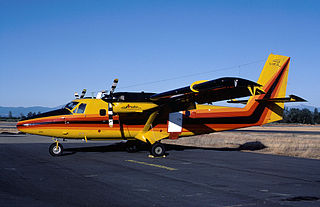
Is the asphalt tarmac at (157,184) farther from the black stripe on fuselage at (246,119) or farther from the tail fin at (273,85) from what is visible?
the tail fin at (273,85)

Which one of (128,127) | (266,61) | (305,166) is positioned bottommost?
(305,166)

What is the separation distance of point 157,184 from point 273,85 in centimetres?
1529

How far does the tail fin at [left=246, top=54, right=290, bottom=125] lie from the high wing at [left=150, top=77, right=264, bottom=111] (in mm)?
5232

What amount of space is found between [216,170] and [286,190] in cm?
436

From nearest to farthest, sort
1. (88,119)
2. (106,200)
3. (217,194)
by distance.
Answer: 1. (106,200)
2. (217,194)
3. (88,119)

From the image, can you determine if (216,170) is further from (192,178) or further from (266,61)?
(266,61)

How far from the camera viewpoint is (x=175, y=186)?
411 inches

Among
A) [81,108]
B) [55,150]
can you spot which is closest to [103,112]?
[81,108]

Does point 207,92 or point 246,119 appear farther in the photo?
point 246,119

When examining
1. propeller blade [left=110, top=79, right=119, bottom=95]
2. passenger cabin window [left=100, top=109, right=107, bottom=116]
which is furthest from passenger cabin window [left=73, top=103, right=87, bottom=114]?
propeller blade [left=110, top=79, right=119, bottom=95]

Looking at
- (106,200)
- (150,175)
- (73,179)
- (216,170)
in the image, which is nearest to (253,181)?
(216,170)

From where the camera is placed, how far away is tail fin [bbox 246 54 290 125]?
75.7 feet

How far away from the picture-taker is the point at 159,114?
2175 cm

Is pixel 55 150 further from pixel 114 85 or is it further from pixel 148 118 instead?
pixel 148 118
